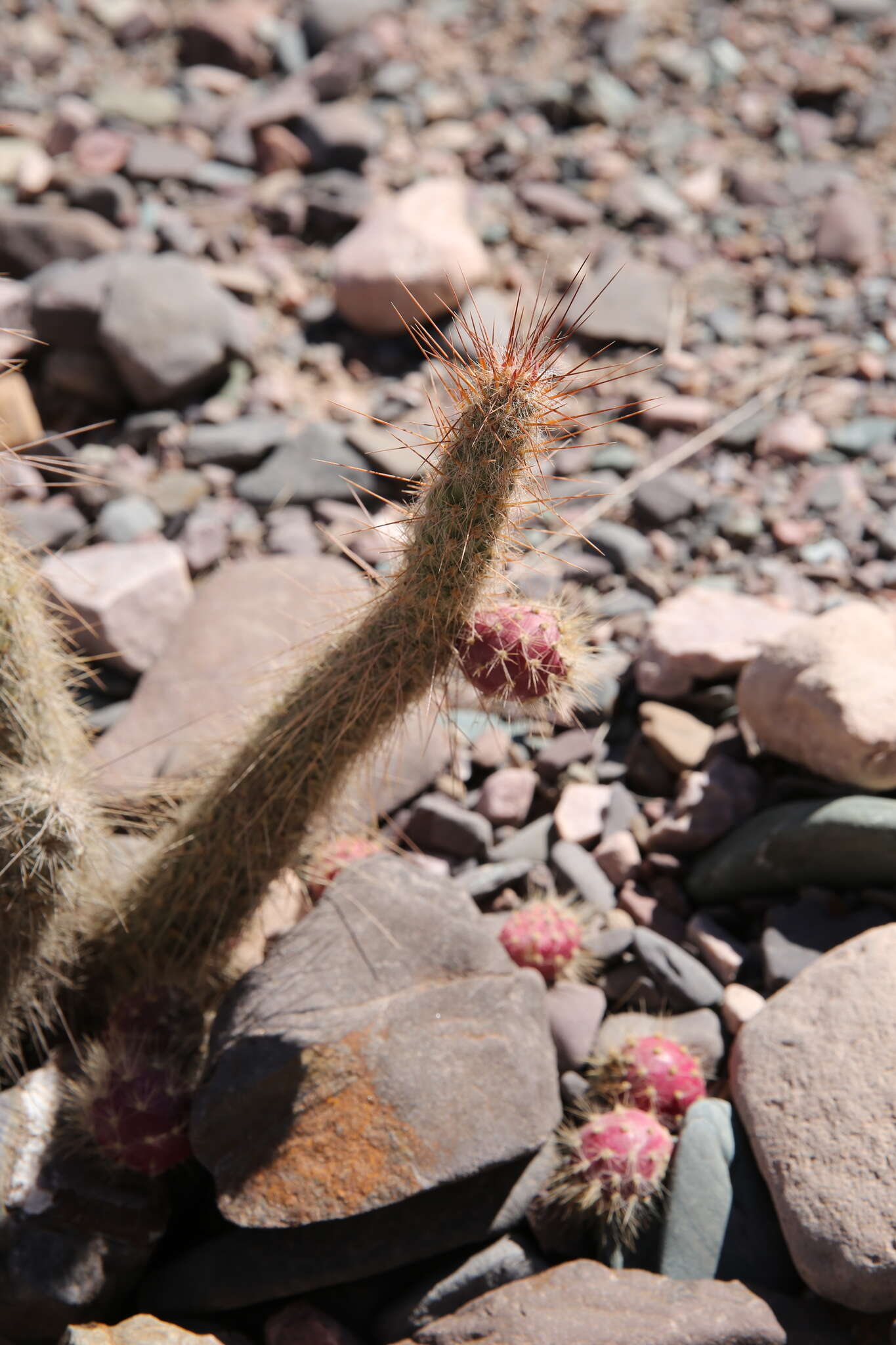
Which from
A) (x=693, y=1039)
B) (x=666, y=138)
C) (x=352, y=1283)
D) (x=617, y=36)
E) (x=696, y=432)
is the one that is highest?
(x=617, y=36)

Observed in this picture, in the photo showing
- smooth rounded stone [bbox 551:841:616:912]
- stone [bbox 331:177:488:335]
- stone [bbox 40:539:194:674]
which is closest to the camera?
smooth rounded stone [bbox 551:841:616:912]

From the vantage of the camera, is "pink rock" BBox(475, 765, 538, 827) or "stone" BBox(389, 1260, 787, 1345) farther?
"pink rock" BBox(475, 765, 538, 827)

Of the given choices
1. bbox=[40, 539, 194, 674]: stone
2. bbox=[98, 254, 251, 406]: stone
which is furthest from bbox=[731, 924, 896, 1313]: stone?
bbox=[98, 254, 251, 406]: stone

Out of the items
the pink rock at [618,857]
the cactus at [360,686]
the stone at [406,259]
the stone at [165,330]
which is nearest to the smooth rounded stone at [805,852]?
the pink rock at [618,857]

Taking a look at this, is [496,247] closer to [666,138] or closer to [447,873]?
[666,138]

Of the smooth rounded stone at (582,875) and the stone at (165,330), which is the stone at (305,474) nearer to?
the stone at (165,330)

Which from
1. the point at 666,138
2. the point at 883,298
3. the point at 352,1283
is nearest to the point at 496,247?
the point at 666,138

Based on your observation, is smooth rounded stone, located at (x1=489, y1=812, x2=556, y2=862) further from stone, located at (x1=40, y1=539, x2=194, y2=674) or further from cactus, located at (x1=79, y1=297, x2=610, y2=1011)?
stone, located at (x1=40, y1=539, x2=194, y2=674)
